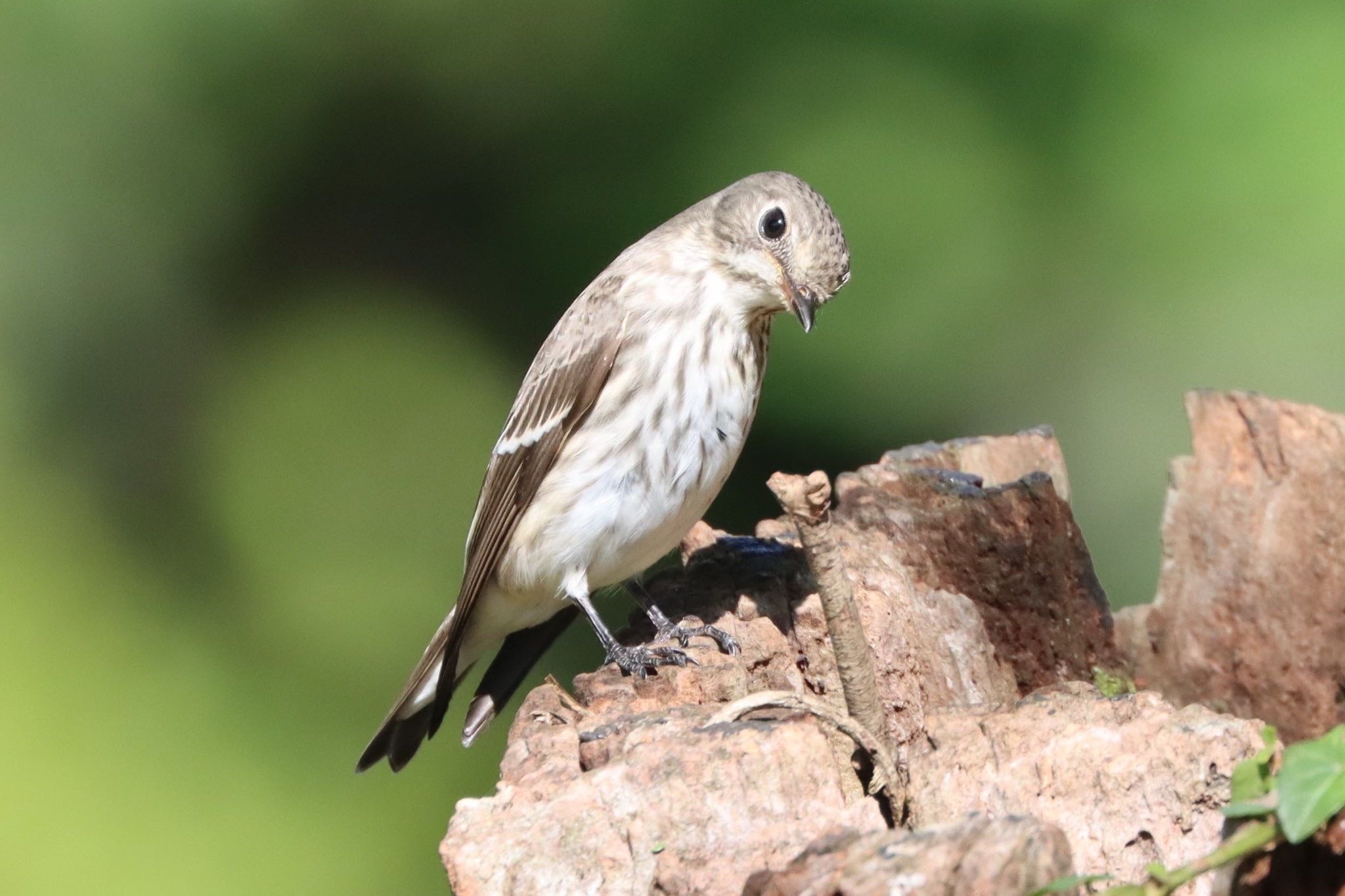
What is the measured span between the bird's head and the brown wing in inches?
11.1

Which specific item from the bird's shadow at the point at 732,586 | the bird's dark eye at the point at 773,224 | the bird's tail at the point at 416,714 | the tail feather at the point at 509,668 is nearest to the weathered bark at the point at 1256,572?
the bird's shadow at the point at 732,586

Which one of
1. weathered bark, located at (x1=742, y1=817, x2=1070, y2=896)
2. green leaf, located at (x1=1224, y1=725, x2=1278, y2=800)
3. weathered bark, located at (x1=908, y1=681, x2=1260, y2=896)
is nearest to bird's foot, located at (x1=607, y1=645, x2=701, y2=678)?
weathered bark, located at (x1=908, y1=681, x2=1260, y2=896)

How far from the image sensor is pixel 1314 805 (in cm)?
124

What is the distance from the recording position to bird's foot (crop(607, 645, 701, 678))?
7.64 feet

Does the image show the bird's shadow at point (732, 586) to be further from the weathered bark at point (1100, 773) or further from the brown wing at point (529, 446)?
the weathered bark at point (1100, 773)

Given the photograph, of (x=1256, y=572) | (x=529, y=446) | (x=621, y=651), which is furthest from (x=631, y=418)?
(x=1256, y=572)

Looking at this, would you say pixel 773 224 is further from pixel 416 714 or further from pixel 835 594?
pixel 835 594

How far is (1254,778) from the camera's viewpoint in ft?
4.51

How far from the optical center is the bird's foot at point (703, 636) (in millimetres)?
2500

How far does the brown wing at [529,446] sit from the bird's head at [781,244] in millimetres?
281

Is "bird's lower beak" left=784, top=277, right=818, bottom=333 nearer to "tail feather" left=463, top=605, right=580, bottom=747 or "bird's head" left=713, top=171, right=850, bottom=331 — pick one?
"bird's head" left=713, top=171, right=850, bottom=331

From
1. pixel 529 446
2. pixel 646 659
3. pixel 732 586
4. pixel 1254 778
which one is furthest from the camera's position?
pixel 529 446

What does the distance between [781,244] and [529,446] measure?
691mm

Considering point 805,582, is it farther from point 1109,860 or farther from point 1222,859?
point 1222,859
